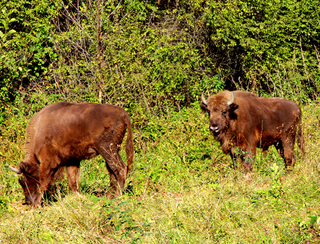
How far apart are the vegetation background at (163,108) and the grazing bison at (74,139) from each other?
0.58m

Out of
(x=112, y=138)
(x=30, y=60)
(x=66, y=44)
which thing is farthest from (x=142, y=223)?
(x=30, y=60)

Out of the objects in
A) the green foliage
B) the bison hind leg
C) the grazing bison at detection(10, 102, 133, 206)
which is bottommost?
the bison hind leg

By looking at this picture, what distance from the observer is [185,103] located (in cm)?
1316

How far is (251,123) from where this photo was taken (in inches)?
322

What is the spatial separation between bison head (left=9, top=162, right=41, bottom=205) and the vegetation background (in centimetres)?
29

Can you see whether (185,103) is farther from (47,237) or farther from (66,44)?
(47,237)

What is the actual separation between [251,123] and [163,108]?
135 inches

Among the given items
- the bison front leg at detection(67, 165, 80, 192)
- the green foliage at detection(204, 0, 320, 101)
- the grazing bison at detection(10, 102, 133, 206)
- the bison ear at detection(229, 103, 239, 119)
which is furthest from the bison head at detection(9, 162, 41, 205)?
the green foliage at detection(204, 0, 320, 101)

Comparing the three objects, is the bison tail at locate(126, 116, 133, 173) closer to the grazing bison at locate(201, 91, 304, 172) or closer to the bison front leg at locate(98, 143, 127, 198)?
the bison front leg at locate(98, 143, 127, 198)

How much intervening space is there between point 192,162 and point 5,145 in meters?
4.21

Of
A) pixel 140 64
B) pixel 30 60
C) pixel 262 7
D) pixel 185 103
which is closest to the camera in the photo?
pixel 140 64

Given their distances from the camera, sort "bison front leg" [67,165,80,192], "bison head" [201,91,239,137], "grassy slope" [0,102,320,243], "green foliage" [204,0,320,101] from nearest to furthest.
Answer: "grassy slope" [0,102,320,243] → "bison front leg" [67,165,80,192] → "bison head" [201,91,239,137] → "green foliage" [204,0,320,101]

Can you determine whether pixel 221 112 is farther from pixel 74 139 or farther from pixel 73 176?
pixel 73 176

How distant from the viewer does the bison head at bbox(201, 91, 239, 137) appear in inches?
316
